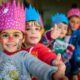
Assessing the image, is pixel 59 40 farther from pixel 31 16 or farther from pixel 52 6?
pixel 52 6

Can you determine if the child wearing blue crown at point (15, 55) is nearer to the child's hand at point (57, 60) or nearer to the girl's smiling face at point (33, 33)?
the child's hand at point (57, 60)

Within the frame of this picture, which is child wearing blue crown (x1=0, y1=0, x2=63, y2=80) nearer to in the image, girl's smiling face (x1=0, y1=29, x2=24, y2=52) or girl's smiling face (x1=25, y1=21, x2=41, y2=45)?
girl's smiling face (x1=0, y1=29, x2=24, y2=52)

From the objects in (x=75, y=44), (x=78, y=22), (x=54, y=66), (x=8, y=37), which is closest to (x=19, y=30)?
(x=8, y=37)

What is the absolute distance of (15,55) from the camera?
2.11 metres

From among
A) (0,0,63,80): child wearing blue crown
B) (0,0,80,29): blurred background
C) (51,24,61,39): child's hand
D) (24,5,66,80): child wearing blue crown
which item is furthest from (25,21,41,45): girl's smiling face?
(0,0,80,29): blurred background

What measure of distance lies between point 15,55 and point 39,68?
225mm

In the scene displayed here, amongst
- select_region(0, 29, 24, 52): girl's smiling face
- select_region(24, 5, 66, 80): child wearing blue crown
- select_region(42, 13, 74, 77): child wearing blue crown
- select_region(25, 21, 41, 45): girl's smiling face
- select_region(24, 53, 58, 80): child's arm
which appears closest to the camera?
select_region(24, 53, 58, 80): child's arm

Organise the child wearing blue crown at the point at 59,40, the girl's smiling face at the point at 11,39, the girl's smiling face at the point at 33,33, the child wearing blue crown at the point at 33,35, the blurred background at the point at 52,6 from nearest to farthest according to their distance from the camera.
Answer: the girl's smiling face at the point at 11,39 → the child wearing blue crown at the point at 33,35 → the girl's smiling face at the point at 33,33 → the child wearing blue crown at the point at 59,40 → the blurred background at the point at 52,6

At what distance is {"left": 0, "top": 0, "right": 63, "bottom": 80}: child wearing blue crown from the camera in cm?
196

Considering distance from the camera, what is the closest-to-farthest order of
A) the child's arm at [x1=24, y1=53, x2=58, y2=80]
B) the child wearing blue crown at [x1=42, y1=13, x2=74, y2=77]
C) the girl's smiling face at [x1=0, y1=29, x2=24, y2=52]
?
the child's arm at [x1=24, y1=53, x2=58, y2=80] < the girl's smiling face at [x1=0, y1=29, x2=24, y2=52] < the child wearing blue crown at [x1=42, y1=13, x2=74, y2=77]

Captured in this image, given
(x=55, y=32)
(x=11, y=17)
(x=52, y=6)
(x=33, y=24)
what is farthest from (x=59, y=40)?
(x=52, y=6)

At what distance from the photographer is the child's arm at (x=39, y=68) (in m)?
1.91

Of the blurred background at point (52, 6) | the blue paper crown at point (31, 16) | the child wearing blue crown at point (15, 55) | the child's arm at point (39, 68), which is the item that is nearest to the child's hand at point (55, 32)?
the blue paper crown at point (31, 16)

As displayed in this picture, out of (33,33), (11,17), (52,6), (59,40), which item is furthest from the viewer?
(52,6)
